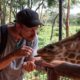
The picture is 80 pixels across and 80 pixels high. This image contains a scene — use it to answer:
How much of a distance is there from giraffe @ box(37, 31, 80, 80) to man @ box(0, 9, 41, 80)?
8.0 inches

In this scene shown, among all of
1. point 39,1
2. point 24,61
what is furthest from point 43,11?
point 24,61

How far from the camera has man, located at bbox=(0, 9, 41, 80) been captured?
1.11 m

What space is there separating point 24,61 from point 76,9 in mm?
4955

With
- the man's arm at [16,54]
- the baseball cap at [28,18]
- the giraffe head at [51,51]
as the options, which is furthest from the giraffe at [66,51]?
the baseball cap at [28,18]

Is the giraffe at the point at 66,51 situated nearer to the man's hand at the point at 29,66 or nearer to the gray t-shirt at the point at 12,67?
the man's hand at the point at 29,66

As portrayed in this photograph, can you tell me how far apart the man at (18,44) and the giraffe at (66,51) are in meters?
0.20

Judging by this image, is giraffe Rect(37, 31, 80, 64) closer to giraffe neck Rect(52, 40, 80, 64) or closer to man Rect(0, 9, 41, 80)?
giraffe neck Rect(52, 40, 80, 64)

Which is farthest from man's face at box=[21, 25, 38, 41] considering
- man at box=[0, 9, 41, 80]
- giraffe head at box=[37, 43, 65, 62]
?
giraffe head at box=[37, 43, 65, 62]

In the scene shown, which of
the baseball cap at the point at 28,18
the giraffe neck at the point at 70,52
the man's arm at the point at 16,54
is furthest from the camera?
the baseball cap at the point at 28,18

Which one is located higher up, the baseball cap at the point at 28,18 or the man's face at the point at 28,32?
the baseball cap at the point at 28,18

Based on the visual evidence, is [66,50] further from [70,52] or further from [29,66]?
[29,66]

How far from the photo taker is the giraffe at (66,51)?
0.81 m

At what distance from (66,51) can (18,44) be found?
0.47m

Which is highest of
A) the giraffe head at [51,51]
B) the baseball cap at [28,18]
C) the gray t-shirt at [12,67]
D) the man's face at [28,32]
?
the baseball cap at [28,18]
